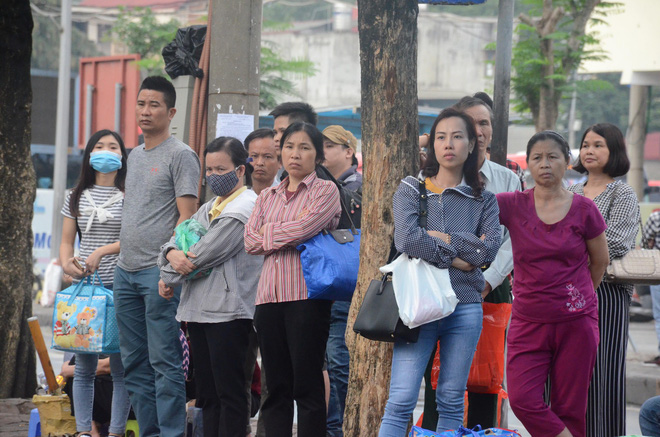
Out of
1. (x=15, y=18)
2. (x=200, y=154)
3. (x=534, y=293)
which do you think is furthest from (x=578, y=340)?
(x=15, y=18)

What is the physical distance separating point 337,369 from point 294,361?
3.73 ft

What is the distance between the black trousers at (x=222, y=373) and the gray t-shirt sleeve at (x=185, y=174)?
89 cm

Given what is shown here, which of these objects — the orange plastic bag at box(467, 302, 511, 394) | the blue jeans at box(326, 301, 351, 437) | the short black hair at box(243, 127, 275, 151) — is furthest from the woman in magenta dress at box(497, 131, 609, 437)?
the short black hair at box(243, 127, 275, 151)

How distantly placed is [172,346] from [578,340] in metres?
2.49

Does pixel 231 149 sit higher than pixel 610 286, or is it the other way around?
pixel 231 149

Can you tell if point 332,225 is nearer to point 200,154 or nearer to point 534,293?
point 534,293

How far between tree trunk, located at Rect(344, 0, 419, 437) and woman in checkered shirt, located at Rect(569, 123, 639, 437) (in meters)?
1.25

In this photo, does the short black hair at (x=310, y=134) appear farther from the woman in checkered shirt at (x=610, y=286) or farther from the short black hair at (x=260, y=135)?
the woman in checkered shirt at (x=610, y=286)

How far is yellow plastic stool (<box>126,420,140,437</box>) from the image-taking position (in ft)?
20.5

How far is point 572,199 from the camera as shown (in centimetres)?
479

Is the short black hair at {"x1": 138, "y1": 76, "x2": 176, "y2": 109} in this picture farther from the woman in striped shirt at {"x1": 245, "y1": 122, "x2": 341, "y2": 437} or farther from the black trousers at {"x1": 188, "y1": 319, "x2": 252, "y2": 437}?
the black trousers at {"x1": 188, "y1": 319, "x2": 252, "y2": 437}

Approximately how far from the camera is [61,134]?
17422mm

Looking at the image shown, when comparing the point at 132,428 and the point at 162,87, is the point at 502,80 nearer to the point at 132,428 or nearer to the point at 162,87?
the point at 162,87

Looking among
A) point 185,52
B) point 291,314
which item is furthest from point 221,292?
point 185,52
